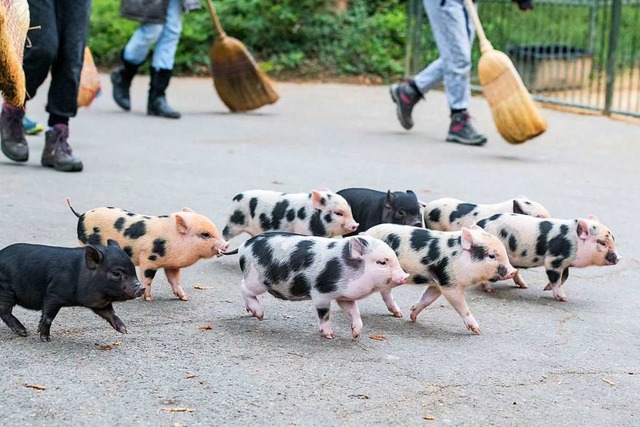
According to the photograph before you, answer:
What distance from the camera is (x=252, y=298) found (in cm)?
485

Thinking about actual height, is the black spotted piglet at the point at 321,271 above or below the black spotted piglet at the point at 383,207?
above

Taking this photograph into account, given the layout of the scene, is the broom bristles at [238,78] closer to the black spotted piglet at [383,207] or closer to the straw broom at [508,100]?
the straw broom at [508,100]

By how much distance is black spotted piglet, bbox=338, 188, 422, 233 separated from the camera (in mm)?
5652

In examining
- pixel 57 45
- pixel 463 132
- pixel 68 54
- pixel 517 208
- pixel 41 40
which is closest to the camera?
pixel 517 208

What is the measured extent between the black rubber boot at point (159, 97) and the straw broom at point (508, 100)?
334 centimetres

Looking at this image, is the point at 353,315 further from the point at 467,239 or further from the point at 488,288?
the point at 488,288

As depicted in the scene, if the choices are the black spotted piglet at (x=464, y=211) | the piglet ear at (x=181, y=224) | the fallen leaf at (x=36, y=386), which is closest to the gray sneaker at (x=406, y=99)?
the black spotted piglet at (x=464, y=211)

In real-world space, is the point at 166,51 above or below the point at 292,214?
below

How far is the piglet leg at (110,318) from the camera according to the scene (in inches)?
174

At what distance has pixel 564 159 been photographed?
9883 millimetres

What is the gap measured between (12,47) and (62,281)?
108cm

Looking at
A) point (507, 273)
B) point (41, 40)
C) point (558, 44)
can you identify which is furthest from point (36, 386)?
point (558, 44)

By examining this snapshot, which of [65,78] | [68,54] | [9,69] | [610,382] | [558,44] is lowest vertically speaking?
[558,44]

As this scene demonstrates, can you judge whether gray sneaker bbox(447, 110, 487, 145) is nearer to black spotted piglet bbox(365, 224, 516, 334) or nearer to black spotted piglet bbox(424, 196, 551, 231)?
black spotted piglet bbox(424, 196, 551, 231)
